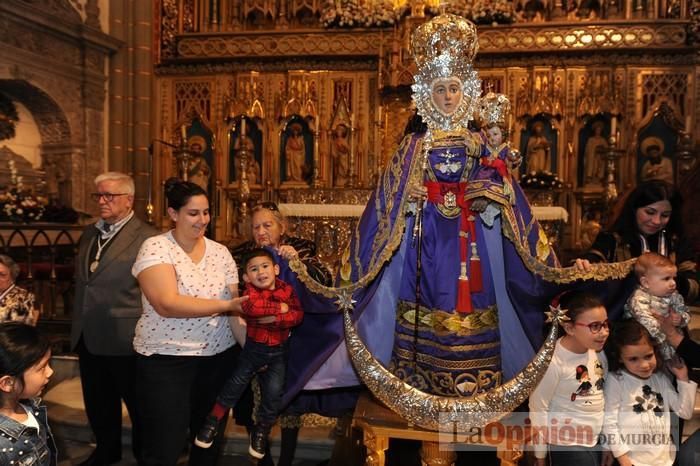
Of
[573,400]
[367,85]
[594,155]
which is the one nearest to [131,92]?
[367,85]

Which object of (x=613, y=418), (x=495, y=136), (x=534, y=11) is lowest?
(x=613, y=418)

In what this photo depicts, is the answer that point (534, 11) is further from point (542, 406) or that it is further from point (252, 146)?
point (542, 406)

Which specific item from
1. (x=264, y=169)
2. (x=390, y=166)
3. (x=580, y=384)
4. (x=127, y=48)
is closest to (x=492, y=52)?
(x=264, y=169)

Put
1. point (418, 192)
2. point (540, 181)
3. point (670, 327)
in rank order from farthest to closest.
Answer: point (540, 181) → point (418, 192) → point (670, 327)

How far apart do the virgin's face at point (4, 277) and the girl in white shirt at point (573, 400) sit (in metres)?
3.19

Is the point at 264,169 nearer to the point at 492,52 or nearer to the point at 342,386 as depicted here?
the point at 492,52

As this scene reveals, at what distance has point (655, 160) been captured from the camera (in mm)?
10250

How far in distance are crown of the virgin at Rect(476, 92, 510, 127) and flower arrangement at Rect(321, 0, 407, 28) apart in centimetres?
766

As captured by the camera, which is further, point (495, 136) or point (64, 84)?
point (64, 84)

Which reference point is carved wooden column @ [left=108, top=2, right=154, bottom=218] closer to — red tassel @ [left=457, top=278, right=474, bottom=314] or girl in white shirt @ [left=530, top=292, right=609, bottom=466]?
red tassel @ [left=457, top=278, right=474, bottom=314]

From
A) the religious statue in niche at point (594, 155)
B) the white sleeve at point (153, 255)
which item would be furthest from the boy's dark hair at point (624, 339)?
the religious statue in niche at point (594, 155)

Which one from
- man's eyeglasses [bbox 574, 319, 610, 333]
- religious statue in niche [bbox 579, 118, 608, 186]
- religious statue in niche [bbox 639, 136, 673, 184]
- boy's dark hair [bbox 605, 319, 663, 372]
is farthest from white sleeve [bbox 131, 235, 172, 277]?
religious statue in niche [bbox 639, 136, 673, 184]

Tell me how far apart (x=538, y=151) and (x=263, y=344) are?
828 cm

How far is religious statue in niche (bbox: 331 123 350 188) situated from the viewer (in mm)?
11000
